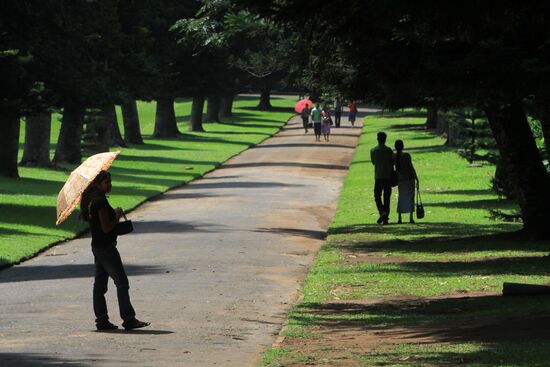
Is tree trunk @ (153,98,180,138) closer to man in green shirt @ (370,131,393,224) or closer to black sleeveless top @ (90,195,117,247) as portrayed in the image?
man in green shirt @ (370,131,393,224)

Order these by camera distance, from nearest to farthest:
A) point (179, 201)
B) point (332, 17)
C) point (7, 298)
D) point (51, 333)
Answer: point (51, 333)
point (332, 17)
point (7, 298)
point (179, 201)

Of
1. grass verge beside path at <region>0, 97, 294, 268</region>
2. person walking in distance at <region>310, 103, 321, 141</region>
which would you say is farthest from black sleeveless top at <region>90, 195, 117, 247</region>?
person walking in distance at <region>310, 103, 321, 141</region>

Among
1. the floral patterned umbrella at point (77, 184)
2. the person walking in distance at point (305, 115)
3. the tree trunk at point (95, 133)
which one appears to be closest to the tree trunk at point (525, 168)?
the floral patterned umbrella at point (77, 184)

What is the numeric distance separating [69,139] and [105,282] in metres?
37.8

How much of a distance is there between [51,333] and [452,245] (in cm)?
1049

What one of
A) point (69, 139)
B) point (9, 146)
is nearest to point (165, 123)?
point (69, 139)

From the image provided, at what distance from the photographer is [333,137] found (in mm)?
78125

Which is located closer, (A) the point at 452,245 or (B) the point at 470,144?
(A) the point at 452,245

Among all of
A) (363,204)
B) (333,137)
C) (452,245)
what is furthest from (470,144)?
(333,137)

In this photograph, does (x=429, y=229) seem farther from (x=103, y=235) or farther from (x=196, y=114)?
(x=196, y=114)

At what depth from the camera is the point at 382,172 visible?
28.5 meters

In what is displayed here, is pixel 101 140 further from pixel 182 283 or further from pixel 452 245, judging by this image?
pixel 182 283

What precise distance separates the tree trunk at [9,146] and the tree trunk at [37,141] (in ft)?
18.5

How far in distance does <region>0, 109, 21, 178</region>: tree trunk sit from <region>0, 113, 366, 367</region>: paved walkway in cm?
650
